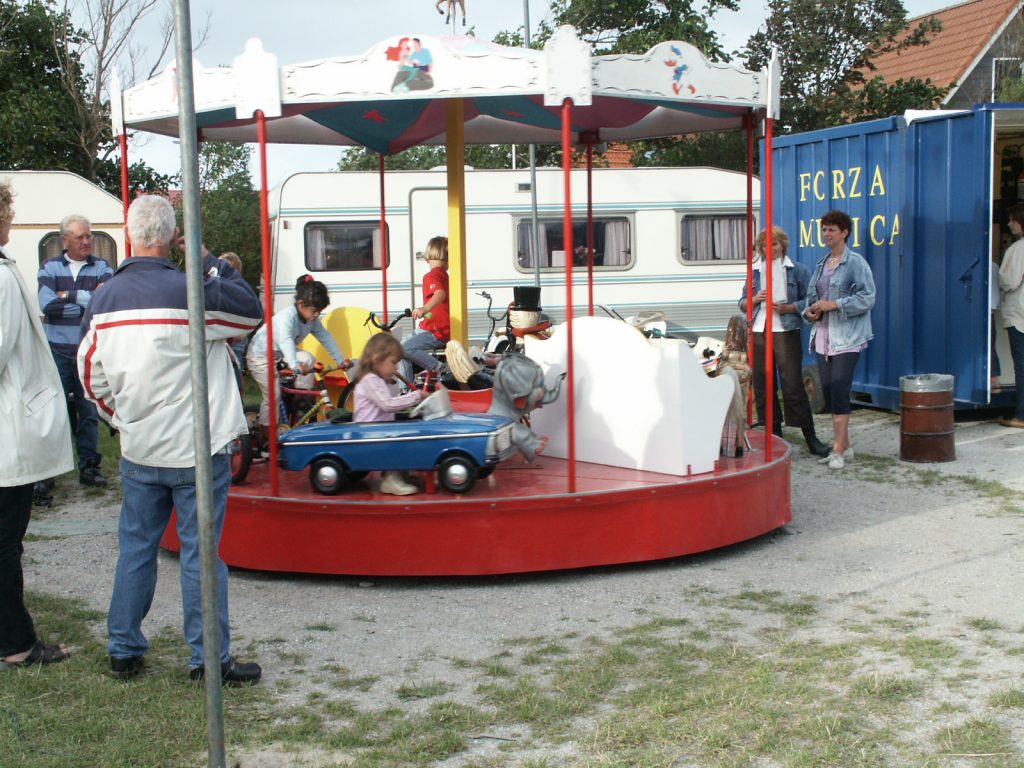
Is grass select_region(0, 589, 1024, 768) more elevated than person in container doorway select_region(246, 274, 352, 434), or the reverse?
person in container doorway select_region(246, 274, 352, 434)

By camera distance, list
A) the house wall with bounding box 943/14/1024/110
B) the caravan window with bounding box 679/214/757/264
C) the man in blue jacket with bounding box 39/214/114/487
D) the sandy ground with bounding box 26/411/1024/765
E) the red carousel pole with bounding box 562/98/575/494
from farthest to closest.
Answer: the house wall with bounding box 943/14/1024/110
the caravan window with bounding box 679/214/757/264
the man in blue jacket with bounding box 39/214/114/487
the red carousel pole with bounding box 562/98/575/494
the sandy ground with bounding box 26/411/1024/765

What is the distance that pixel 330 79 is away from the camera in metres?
5.70

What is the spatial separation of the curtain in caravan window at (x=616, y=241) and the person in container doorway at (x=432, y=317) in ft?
25.7

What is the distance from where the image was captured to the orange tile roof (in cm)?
2786

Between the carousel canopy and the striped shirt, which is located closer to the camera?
the carousel canopy

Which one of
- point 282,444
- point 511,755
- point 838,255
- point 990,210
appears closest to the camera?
point 511,755

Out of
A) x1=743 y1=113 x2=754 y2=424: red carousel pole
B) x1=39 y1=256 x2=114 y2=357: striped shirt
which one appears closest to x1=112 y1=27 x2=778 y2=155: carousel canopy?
x1=743 y1=113 x2=754 y2=424: red carousel pole

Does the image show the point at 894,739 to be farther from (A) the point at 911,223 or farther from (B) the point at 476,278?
(B) the point at 476,278

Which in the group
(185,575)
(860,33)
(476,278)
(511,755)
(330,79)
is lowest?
(511,755)

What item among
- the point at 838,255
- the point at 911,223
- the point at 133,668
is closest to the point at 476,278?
the point at 911,223

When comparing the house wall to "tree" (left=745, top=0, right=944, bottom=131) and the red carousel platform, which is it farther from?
the red carousel platform

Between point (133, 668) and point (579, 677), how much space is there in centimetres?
173

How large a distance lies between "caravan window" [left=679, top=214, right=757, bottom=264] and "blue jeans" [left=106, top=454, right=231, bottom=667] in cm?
1263

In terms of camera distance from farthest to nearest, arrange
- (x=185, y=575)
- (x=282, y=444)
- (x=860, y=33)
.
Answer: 1. (x=860, y=33)
2. (x=282, y=444)
3. (x=185, y=575)
